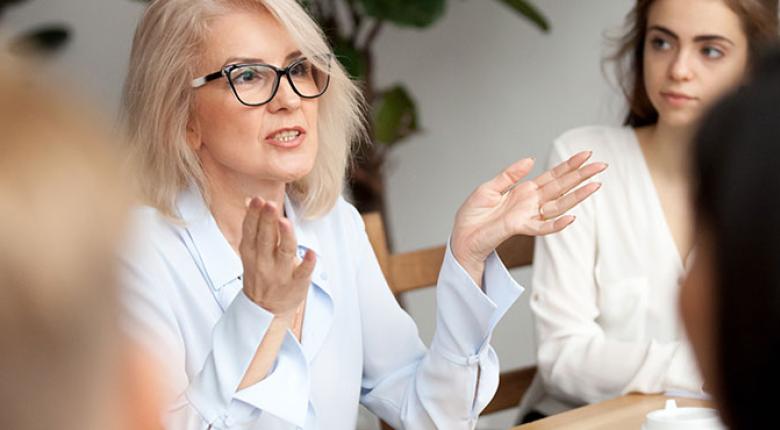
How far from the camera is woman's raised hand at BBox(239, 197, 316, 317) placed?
1400mm

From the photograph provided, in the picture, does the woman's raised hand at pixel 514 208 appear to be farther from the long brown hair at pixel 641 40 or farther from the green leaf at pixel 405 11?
the green leaf at pixel 405 11

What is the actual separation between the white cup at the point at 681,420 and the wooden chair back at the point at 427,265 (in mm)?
610

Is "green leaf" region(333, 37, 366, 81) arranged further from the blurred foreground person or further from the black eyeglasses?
the blurred foreground person

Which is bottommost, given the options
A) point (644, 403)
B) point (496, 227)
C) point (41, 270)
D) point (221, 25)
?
point (644, 403)

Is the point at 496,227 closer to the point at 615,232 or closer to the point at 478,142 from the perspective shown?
the point at 615,232

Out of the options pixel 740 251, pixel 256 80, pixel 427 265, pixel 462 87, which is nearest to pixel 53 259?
pixel 740 251

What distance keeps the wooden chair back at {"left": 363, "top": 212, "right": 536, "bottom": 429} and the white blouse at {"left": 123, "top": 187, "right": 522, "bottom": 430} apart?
0.36ft

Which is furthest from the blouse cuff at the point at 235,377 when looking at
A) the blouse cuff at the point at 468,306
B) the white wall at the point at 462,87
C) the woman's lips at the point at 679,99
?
the white wall at the point at 462,87

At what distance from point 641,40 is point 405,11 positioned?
2.81ft

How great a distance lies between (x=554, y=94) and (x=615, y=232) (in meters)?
1.52

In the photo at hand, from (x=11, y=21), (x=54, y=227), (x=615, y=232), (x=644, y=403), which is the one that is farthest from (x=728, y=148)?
(x=11, y=21)

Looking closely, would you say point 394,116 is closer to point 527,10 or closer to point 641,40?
point 527,10

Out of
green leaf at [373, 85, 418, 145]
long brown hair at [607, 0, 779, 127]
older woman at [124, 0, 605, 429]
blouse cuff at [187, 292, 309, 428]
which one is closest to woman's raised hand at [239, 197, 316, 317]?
blouse cuff at [187, 292, 309, 428]

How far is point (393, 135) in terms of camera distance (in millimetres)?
3428
